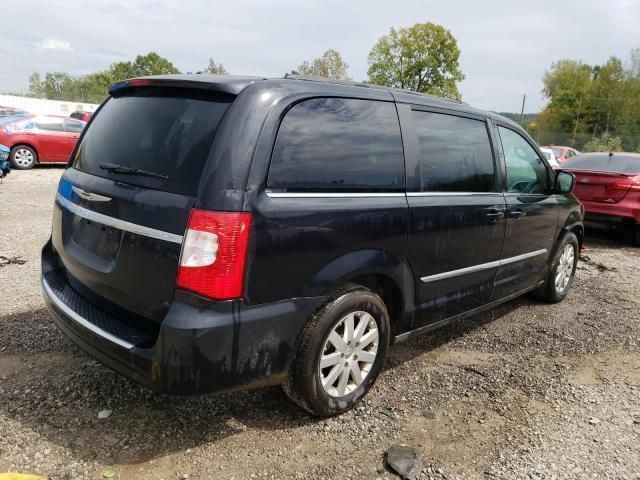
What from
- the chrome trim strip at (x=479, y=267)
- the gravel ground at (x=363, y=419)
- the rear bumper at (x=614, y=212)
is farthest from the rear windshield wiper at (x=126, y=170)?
the rear bumper at (x=614, y=212)

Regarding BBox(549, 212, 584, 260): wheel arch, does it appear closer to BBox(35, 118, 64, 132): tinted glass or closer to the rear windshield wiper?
the rear windshield wiper

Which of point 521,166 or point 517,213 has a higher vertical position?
point 521,166

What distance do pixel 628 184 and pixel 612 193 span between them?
0.79 ft

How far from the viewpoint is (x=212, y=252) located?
217cm

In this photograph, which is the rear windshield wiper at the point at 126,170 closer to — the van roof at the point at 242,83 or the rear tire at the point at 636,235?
the van roof at the point at 242,83

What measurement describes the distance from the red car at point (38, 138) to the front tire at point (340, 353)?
507 inches

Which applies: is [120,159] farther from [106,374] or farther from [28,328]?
[28,328]

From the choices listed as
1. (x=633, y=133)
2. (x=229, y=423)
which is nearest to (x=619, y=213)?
(x=229, y=423)

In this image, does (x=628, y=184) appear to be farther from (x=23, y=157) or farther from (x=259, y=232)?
(x=23, y=157)

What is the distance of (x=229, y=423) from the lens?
2.74 meters

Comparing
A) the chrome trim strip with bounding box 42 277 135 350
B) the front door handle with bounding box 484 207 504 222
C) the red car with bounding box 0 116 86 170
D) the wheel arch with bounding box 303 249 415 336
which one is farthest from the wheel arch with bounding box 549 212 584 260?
the red car with bounding box 0 116 86 170

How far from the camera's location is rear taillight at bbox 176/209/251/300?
216 cm

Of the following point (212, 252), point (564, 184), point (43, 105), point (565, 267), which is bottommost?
point (565, 267)

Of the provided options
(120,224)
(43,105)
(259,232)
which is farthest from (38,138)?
(43,105)
